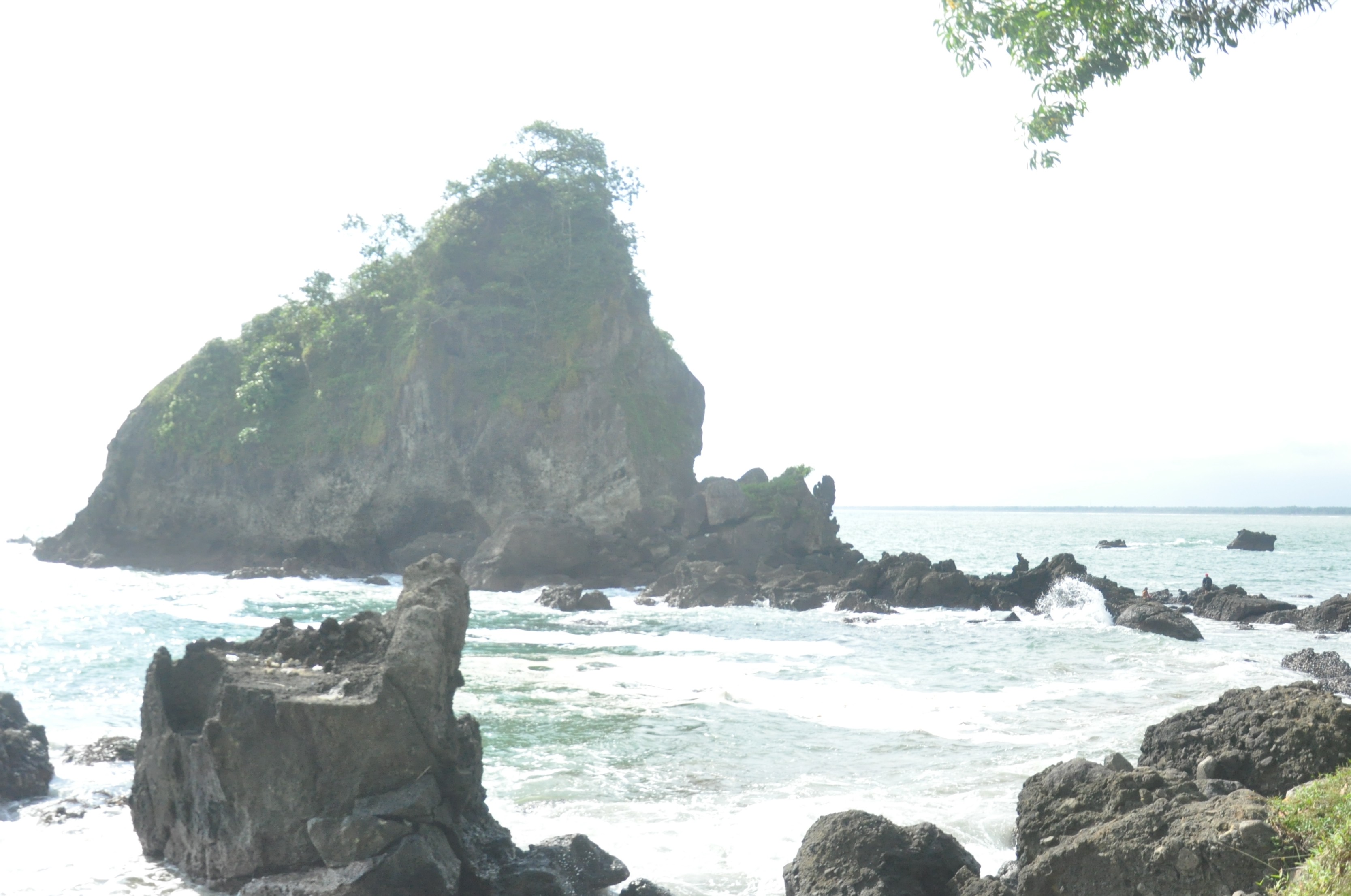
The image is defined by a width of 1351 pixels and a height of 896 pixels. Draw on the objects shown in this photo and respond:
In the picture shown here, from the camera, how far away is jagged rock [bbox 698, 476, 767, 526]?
3675 cm

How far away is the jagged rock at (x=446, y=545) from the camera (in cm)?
3622

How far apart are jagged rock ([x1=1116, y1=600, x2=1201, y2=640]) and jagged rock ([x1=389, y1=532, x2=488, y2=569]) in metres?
22.7

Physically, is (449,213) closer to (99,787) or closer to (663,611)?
(663,611)

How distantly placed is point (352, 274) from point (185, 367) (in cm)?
890

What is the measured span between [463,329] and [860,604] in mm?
21378

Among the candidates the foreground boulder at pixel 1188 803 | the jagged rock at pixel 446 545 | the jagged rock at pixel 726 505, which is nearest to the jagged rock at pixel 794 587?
the jagged rock at pixel 726 505

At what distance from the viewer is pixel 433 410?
38.5m

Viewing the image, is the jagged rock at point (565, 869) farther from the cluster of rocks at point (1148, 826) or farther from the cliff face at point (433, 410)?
the cliff face at point (433, 410)

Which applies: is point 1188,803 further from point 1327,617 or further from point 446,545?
point 446,545

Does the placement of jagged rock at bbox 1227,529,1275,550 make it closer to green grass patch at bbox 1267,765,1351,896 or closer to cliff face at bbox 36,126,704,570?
cliff face at bbox 36,126,704,570

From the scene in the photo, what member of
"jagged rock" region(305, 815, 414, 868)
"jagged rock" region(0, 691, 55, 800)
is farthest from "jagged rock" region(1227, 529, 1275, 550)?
"jagged rock" region(0, 691, 55, 800)

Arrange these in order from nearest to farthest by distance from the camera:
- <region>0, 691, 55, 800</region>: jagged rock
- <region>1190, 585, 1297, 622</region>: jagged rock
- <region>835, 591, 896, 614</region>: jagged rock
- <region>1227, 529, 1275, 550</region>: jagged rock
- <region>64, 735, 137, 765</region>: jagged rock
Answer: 1. <region>0, 691, 55, 800</region>: jagged rock
2. <region>64, 735, 137, 765</region>: jagged rock
3. <region>1190, 585, 1297, 622</region>: jagged rock
4. <region>835, 591, 896, 614</region>: jagged rock
5. <region>1227, 529, 1275, 550</region>: jagged rock

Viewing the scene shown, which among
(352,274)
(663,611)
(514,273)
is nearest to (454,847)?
(663,611)

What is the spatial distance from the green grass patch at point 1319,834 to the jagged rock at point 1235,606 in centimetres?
2379
